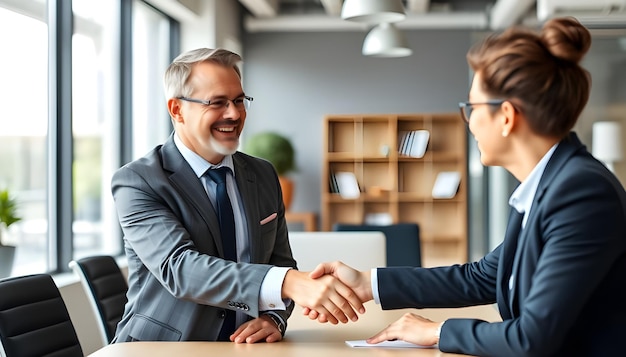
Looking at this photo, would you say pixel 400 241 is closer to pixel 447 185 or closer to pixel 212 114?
pixel 212 114

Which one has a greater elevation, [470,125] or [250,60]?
[250,60]

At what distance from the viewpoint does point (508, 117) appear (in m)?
1.84

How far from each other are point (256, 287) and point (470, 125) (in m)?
0.68

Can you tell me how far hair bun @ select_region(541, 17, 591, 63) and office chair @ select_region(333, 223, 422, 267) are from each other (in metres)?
2.96

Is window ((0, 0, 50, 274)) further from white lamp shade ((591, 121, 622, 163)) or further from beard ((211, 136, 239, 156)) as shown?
white lamp shade ((591, 121, 622, 163))

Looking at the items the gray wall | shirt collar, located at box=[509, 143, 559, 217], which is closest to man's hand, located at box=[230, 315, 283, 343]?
shirt collar, located at box=[509, 143, 559, 217]

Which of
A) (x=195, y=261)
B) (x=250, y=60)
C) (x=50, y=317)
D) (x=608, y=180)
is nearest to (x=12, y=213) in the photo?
(x=50, y=317)

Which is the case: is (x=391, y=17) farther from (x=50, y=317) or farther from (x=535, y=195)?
(x=535, y=195)

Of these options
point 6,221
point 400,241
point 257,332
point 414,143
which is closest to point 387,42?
point 400,241

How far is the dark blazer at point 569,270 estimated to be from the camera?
5.59 feet

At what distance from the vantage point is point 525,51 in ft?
5.91

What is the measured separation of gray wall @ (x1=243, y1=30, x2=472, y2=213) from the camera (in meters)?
9.76

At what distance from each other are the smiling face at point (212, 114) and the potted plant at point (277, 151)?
639 cm

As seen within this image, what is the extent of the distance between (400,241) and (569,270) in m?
3.10
